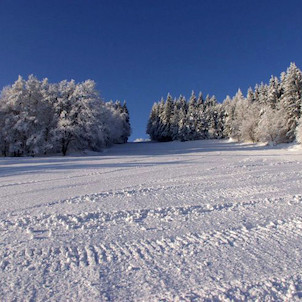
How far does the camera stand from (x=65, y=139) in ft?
81.2

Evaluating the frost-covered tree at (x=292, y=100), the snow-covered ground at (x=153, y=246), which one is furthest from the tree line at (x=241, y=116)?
the snow-covered ground at (x=153, y=246)

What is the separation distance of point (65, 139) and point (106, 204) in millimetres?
21789

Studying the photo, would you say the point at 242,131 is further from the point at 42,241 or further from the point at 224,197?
the point at 42,241

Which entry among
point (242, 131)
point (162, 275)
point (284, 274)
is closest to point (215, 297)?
point (162, 275)

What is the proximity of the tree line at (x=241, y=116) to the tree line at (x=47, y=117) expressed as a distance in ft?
83.6

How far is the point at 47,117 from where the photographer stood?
25.6 meters

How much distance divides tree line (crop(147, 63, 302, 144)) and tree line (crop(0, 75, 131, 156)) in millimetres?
25487

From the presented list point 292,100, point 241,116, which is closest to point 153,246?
point 292,100

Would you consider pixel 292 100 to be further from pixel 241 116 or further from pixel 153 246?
pixel 153 246

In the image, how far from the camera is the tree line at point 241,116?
3228 cm

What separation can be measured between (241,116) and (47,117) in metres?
36.3

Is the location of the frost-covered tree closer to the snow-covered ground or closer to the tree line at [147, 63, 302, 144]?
the tree line at [147, 63, 302, 144]

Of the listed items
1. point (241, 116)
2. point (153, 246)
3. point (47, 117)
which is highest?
point (241, 116)

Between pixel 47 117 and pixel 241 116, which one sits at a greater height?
pixel 241 116
